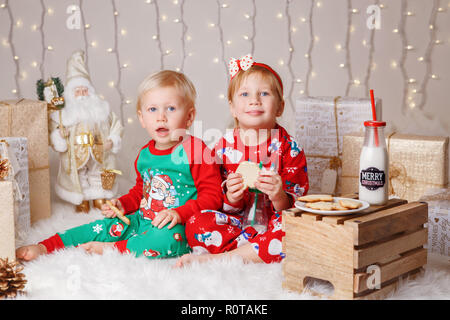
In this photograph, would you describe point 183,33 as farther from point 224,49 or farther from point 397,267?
point 397,267

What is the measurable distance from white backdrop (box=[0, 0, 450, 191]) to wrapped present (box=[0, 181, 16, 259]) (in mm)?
1061

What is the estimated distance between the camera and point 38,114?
1.87 metres

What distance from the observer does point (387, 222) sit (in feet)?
3.76

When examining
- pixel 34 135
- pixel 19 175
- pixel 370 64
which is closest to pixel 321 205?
pixel 19 175

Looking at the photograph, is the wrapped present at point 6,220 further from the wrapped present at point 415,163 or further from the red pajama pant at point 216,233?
the wrapped present at point 415,163

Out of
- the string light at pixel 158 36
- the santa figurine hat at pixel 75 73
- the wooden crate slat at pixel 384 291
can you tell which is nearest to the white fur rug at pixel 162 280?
the wooden crate slat at pixel 384 291

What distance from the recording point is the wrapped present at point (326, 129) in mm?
1787

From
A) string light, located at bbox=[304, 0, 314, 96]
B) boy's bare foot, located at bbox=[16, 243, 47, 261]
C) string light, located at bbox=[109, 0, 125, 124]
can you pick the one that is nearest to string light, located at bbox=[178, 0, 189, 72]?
string light, located at bbox=[109, 0, 125, 124]

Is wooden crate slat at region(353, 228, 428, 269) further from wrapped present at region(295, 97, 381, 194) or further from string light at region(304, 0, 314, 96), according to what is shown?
string light at region(304, 0, 314, 96)

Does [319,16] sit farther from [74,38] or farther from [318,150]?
[74,38]

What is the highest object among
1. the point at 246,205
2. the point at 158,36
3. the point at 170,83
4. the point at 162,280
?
the point at 158,36

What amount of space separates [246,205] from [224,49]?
1.06 metres

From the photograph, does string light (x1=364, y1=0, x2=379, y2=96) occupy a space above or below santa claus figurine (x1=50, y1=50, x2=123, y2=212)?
above

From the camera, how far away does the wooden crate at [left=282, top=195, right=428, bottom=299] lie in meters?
1.09
